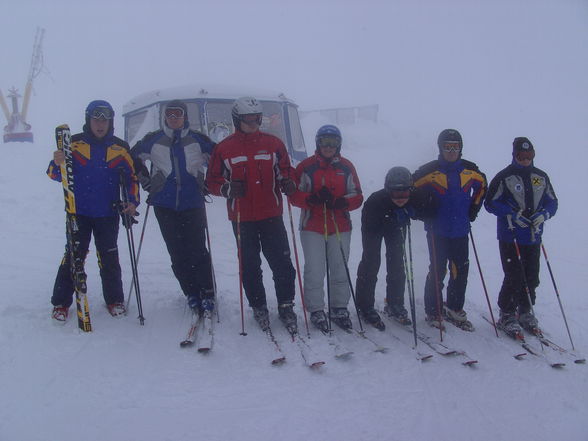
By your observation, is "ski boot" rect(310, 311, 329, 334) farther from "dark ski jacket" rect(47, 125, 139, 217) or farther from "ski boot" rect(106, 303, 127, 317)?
"dark ski jacket" rect(47, 125, 139, 217)

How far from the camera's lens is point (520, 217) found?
4863 mm

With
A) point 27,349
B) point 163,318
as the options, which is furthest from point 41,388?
point 163,318

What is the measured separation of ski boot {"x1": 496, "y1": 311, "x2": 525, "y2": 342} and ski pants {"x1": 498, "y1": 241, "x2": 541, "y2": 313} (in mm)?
70

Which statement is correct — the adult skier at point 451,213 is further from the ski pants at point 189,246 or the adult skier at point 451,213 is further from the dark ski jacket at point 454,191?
the ski pants at point 189,246

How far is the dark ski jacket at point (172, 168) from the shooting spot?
14.6ft

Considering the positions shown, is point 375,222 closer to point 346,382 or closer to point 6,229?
point 346,382

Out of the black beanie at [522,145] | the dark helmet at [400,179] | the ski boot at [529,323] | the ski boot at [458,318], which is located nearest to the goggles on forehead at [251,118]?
the dark helmet at [400,179]

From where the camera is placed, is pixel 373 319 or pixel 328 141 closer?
pixel 328 141

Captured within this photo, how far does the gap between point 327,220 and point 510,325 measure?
7.84 feet

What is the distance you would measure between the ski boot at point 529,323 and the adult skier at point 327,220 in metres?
2.14

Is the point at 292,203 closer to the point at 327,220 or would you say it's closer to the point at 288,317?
the point at 327,220

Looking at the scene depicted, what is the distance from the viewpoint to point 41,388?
3.28 m

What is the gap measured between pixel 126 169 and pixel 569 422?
4.50 meters

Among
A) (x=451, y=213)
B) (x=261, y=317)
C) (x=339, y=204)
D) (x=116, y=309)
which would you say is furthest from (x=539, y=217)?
(x=116, y=309)
